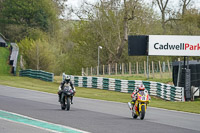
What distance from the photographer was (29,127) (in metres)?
11.9

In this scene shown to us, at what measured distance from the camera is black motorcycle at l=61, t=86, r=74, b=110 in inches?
693

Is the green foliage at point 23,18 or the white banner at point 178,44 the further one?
the green foliage at point 23,18

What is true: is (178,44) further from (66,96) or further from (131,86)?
(66,96)

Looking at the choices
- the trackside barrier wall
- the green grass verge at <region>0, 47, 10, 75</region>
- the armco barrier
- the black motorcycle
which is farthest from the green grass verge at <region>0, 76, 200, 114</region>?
the green grass verge at <region>0, 47, 10, 75</region>

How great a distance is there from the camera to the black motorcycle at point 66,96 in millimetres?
17594

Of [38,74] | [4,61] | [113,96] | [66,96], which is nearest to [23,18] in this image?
[4,61]

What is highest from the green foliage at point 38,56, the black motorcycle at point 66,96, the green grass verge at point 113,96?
the green foliage at point 38,56

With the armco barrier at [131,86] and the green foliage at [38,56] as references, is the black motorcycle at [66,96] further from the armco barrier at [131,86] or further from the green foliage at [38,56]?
the green foliage at [38,56]

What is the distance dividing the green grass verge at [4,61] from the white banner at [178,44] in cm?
2609

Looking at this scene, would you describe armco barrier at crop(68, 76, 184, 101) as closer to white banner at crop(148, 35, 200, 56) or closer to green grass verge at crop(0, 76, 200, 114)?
green grass verge at crop(0, 76, 200, 114)

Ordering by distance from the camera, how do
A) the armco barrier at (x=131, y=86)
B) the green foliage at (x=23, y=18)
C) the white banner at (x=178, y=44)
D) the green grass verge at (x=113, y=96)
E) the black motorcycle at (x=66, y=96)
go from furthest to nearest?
the green foliage at (x=23, y=18), the white banner at (x=178, y=44), the armco barrier at (x=131, y=86), the green grass verge at (x=113, y=96), the black motorcycle at (x=66, y=96)

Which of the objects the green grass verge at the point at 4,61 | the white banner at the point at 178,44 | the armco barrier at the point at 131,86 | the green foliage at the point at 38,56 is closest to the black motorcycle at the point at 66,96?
the armco barrier at the point at 131,86

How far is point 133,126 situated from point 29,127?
304 cm

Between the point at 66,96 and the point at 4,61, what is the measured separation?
4249cm
